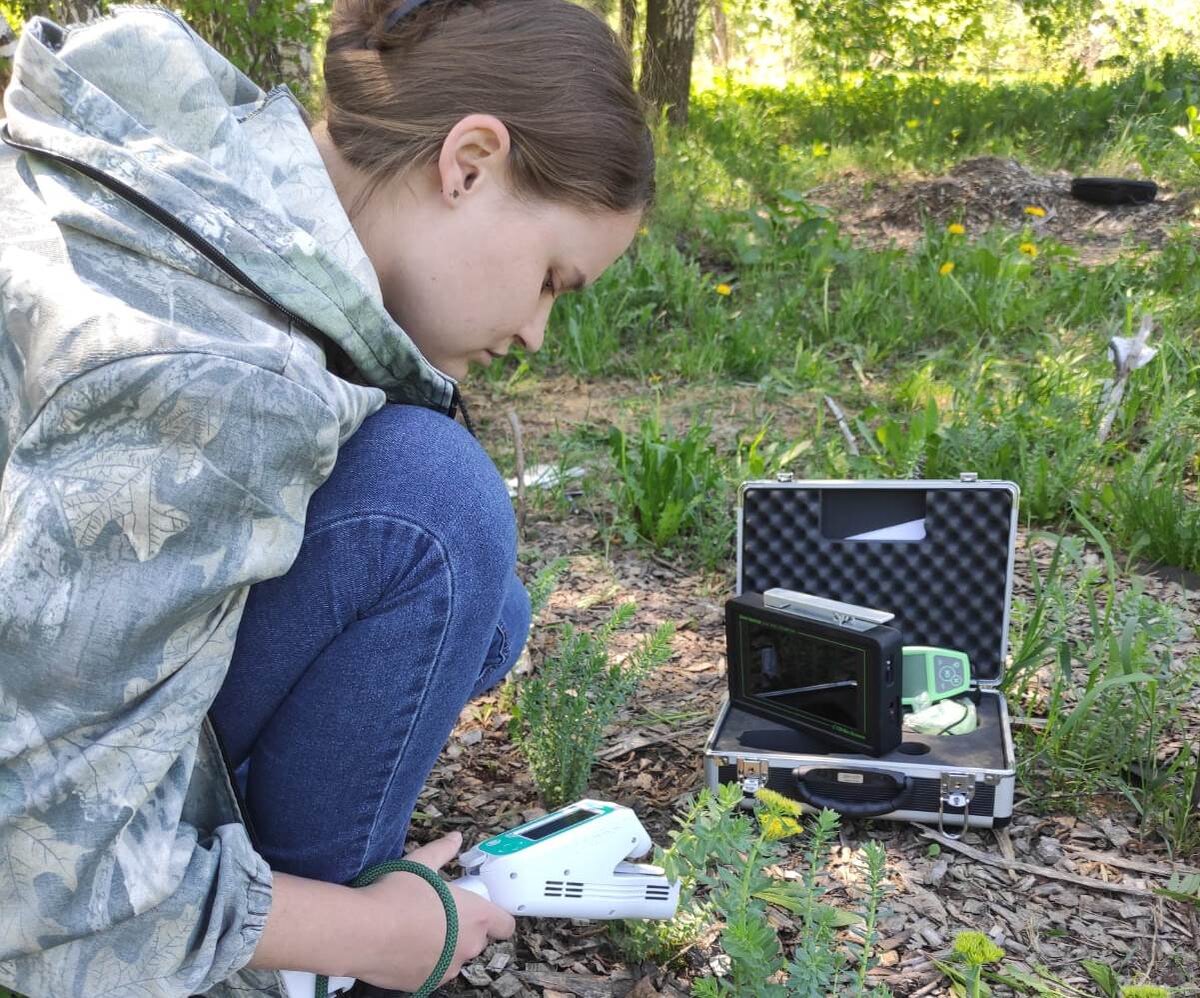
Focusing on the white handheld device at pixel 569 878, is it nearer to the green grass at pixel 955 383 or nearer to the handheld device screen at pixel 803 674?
the handheld device screen at pixel 803 674

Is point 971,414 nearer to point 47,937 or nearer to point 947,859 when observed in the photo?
point 947,859

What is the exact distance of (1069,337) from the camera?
404cm

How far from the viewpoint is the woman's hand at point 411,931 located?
4.33 feet

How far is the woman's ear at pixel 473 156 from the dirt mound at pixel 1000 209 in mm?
4426

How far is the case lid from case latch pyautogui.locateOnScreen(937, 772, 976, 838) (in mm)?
412

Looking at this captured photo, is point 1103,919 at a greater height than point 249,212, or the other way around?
point 249,212

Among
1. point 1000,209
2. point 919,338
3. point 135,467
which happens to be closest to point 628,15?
point 1000,209

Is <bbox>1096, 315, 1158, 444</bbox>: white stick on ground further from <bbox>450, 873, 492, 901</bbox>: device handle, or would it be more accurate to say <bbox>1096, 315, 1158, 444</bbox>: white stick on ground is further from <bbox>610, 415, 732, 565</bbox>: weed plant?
<bbox>450, 873, 492, 901</bbox>: device handle

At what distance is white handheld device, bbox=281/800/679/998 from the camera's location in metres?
1.55

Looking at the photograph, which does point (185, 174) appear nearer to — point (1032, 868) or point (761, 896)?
point (761, 896)

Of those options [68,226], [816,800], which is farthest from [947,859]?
[68,226]

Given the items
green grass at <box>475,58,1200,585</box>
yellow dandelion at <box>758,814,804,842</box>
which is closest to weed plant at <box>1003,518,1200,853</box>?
green grass at <box>475,58,1200,585</box>

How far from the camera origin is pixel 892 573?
2.33 meters

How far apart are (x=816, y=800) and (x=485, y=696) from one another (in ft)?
2.14
